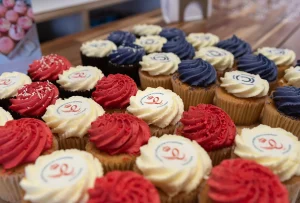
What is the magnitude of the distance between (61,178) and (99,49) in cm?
157

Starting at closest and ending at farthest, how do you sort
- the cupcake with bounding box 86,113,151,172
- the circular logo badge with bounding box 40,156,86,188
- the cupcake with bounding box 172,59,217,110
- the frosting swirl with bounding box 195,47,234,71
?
the circular logo badge with bounding box 40,156,86,188 → the cupcake with bounding box 86,113,151,172 → the cupcake with bounding box 172,59,217,110 → the frosting swirl with bounding box 195,47,234,71

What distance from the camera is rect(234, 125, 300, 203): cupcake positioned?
4.97 ft

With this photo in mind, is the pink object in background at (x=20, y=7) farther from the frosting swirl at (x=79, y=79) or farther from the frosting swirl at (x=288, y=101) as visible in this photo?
the frosting swirl at (x=288, y=101)

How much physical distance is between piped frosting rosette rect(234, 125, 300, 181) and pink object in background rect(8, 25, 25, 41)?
1.76m

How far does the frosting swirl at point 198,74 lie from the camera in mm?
2281

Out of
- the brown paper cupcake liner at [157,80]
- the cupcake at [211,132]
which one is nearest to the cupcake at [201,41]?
the brown paper cupcake liner at [157,80]

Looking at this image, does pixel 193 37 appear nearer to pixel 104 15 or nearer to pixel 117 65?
pixel 117 65

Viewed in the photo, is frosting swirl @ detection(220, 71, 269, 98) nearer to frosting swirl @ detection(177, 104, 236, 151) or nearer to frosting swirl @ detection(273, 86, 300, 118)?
frosting swirl @ detection(273, 86, 300, 118)

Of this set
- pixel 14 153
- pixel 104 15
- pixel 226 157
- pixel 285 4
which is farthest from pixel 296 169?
pixel 104 15

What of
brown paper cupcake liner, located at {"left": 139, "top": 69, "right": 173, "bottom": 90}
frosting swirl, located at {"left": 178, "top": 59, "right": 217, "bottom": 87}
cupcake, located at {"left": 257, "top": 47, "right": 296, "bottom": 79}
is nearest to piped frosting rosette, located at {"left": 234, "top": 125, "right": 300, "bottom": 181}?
frosting swirl, located at {"left": 178, "top": 59, "right": 217, "bottom": 87}

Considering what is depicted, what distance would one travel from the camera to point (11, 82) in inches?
89.0

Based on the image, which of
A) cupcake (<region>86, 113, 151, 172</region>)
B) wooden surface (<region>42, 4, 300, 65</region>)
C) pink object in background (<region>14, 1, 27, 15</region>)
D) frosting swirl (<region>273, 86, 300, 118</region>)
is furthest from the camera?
wooden surface (<region>42, 4, 300, 65</region>)

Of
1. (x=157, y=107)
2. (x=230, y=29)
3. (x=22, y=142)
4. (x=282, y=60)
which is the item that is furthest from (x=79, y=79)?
(x=230, y=29)

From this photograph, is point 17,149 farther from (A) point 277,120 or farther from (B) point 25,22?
(A) point 277,120
